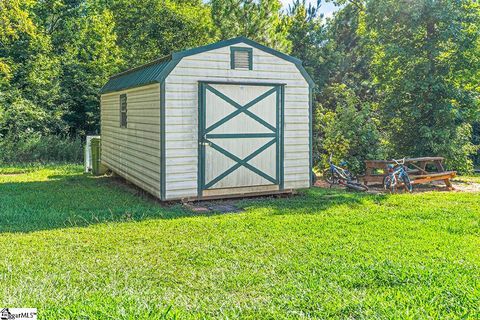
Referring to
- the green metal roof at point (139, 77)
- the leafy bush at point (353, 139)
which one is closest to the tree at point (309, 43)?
the leafy bush at point (353, 139)

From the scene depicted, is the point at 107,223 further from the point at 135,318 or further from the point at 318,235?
the point at 135,318

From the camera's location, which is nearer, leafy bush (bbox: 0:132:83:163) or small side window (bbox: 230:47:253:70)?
small side window (bbox: 230:47:253:70)

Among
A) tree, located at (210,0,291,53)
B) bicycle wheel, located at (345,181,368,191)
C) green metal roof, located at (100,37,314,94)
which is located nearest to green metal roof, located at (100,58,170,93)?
green metal roof, located at (100,37,314,94)

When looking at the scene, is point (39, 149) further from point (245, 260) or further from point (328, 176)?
point (245, 260)

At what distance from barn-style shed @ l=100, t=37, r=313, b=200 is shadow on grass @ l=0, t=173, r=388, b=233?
0.36 metres

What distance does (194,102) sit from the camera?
7.46 meters

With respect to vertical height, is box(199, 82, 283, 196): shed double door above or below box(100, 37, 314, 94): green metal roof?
below

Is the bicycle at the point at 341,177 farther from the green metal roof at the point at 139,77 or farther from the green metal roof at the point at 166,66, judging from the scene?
the green metal roof at the point at 139,77

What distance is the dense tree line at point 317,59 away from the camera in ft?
34.6

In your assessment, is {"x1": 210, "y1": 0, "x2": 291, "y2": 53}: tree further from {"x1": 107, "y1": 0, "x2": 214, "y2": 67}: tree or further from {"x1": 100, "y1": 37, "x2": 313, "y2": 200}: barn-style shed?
{"x1": 100, "y1": 37, "x2": 313, "y2": 200}: barn-style shed

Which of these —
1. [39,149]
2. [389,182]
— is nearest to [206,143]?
[389,182]

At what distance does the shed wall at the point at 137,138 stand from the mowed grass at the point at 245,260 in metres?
0.76

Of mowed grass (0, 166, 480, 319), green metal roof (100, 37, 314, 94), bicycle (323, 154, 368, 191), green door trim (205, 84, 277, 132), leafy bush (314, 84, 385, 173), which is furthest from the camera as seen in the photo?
leafy bush (314, 84, 385, 173)

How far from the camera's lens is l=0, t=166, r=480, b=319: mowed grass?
3270 millimetres
